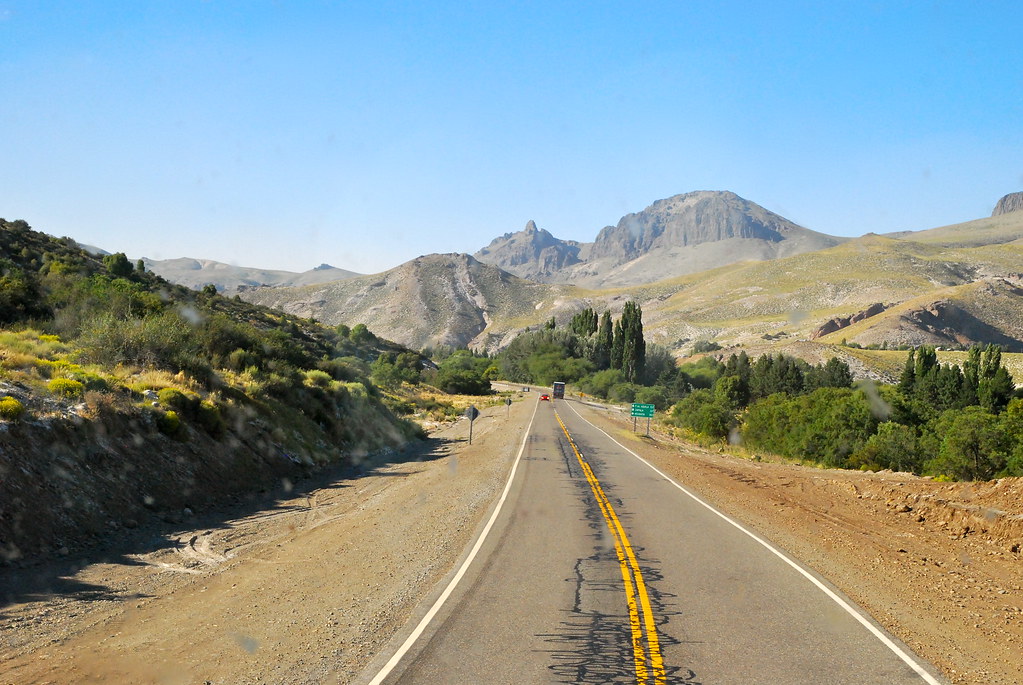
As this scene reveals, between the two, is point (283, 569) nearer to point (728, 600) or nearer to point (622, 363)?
point (728, 600)

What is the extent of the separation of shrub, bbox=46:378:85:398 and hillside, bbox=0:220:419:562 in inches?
1.7

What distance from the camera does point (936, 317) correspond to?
17150cm

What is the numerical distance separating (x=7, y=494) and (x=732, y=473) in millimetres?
25011

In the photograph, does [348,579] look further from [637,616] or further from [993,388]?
[993,388]

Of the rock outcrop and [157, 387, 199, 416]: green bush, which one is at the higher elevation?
the rock outcrop

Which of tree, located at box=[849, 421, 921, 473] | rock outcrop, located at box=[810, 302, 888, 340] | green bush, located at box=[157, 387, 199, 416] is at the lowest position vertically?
tree, located at box=[849, 421, 921, 473]

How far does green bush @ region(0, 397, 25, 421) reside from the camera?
15.7 metres

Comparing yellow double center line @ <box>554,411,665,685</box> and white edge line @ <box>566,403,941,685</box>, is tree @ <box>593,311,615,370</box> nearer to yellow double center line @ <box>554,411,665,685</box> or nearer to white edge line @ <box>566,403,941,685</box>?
white edge line @ <box>566,403,941,685</box>

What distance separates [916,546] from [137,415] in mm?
19137

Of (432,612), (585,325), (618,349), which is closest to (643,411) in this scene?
(432,612)

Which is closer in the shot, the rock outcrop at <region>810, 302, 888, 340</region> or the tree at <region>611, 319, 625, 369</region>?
the tree at <region>611, 319, 625, 369</region>

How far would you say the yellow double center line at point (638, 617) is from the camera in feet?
25.3

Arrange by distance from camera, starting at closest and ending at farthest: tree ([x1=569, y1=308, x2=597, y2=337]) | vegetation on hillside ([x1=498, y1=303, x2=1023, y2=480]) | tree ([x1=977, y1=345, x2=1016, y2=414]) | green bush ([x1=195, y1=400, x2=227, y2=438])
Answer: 1. green bush ([x1=195, y1=400, x2=227, y2=438])
2. vegetation on hillside ([x1=498, y1=303, x2=1023, y2=480])
3. tree ([x1=977, y1=345, x2=1016, y2=414])
4. tree ([x1=569, y1=308, x2=597, y2=337])

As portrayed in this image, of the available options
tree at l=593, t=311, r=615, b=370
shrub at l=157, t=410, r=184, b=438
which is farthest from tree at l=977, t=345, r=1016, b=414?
tree at l=593, t=311, r=615, b=370
